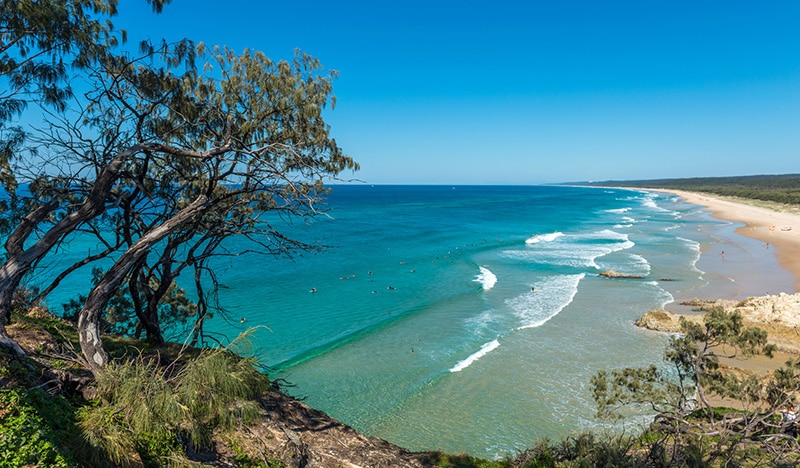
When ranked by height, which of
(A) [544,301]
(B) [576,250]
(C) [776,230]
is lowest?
(A) [544,301]

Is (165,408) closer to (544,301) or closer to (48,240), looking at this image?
(48,240)

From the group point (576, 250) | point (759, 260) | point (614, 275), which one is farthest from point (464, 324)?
point (759, 260)

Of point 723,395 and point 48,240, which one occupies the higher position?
point 48,240

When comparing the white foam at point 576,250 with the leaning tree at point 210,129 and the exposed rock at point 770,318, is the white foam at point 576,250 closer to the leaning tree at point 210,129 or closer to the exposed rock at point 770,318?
the exposed rock at point 770,318

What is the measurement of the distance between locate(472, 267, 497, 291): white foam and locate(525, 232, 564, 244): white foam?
1849 cm

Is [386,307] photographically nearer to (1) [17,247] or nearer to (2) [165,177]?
(2) [165,177]

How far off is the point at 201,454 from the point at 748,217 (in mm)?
92752

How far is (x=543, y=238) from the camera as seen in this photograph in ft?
176

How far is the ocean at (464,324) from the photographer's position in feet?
45.0

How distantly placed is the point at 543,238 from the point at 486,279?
25289 millimetres

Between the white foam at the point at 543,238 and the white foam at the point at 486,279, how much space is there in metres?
18.5

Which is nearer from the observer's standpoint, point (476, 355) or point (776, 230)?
point (476, 355)

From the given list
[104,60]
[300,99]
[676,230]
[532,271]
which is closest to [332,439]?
[300,99]

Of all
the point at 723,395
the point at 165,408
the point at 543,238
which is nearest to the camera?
the point at 165,408
